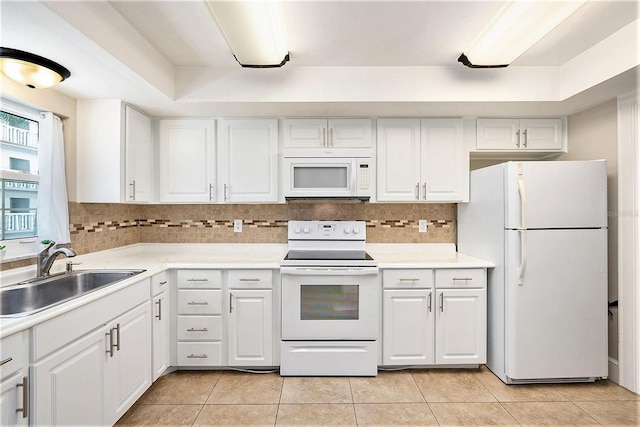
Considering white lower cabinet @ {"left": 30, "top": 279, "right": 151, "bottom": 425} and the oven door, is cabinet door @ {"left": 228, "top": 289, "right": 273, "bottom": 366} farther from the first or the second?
white lower cabinet @ {"left": 30, "top": 279, "right": 151, "bottom": 425}

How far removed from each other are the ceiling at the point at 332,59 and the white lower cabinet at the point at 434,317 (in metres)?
1.36

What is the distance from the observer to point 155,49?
2098mm

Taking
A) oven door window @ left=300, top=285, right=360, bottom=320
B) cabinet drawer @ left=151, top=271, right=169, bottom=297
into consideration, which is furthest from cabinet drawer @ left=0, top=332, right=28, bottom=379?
oven door window @ left=300, top=285, right=360, bottom=320

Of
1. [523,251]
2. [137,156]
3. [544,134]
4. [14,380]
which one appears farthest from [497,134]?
[14,380]

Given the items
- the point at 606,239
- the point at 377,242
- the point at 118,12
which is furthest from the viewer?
the point at 377,242

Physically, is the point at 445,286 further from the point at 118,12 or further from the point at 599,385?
the point at 118,12

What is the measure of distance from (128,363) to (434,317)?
213 cm

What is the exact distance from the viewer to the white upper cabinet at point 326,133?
2.71 meters

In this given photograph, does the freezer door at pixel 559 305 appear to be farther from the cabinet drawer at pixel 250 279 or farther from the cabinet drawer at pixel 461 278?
the cabinet drawer at pixel 250 279

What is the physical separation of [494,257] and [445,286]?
1.43 feet

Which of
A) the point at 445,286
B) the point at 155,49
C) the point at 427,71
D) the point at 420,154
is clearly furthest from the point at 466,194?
the point at 155,49

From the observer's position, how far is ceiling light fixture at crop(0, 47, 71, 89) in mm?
1604

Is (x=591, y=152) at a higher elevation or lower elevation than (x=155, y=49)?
lower

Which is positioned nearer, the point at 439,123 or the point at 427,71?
the point at 427,71
